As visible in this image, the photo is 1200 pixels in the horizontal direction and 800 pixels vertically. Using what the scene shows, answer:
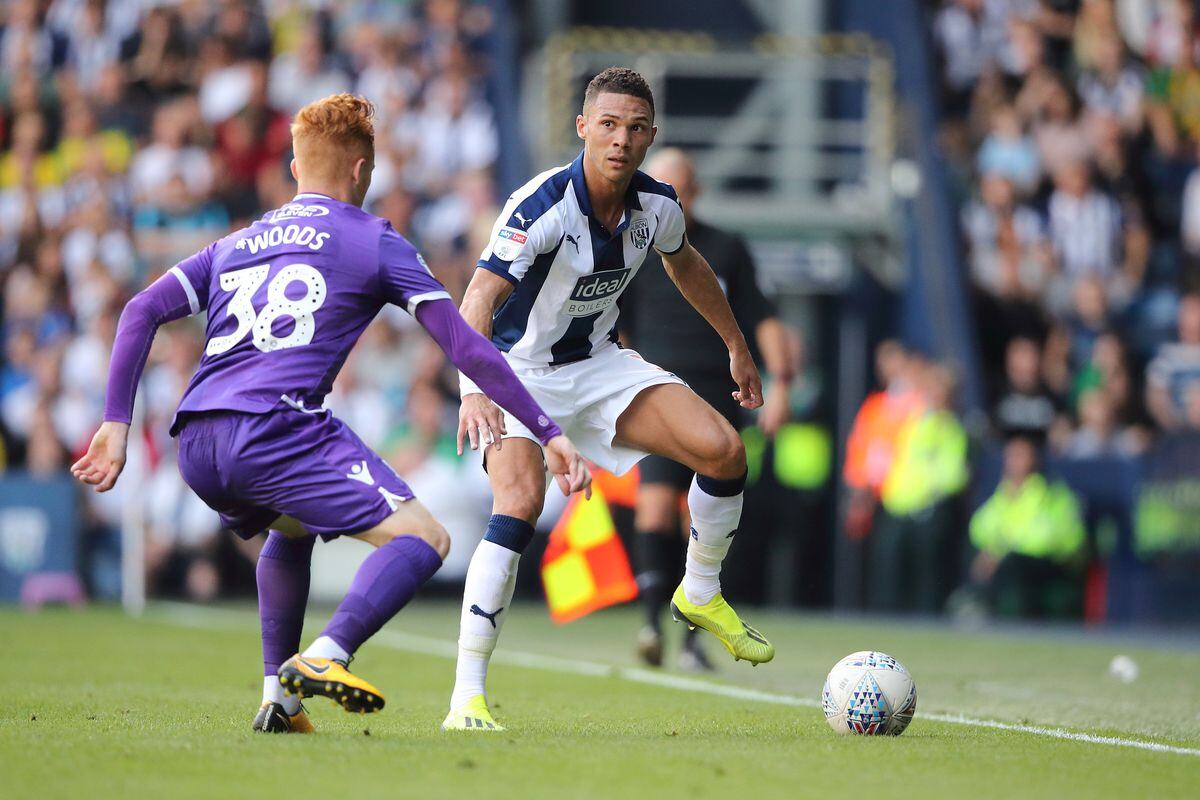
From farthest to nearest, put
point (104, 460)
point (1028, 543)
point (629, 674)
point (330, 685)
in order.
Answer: point (1028, 543) → point (629, 674) → point (104, 460) → point (330, 685)

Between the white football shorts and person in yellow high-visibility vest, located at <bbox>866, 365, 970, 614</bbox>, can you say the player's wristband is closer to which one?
the white football shorts

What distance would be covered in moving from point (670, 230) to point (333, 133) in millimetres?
1659

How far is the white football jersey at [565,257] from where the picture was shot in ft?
20.4

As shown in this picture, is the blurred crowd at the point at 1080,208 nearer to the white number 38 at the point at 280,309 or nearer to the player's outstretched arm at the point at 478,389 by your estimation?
the player's outstretched arm at the point at 478,389

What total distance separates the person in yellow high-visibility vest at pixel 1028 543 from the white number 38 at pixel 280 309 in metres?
9.76

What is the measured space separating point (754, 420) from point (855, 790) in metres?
11.4

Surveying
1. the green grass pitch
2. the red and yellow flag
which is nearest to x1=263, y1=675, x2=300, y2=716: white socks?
the green grass pitch

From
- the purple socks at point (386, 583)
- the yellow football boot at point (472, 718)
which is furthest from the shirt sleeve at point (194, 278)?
the yellow football boot at point (472, 718)

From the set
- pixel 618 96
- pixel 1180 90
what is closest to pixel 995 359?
pixel 1180 90

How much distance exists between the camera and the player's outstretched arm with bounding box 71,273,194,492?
5301 millimetres

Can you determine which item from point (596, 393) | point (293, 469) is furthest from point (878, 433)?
point (293, 469)

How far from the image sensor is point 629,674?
905cm

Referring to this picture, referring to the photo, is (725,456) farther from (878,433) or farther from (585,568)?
(878,433)

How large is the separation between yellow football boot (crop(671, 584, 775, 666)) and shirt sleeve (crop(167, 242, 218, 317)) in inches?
94.6
